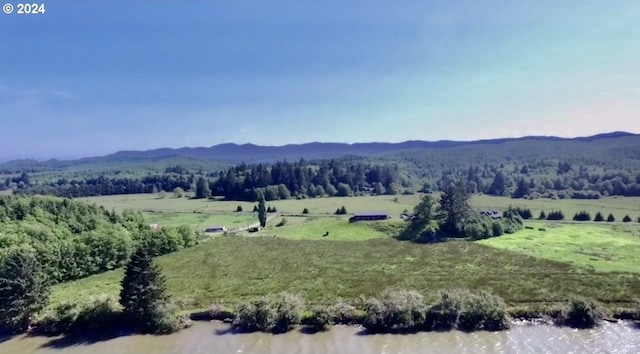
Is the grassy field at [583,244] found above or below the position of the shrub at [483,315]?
above

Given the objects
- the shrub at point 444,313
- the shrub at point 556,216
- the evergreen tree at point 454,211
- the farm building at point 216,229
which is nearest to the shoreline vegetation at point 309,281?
the shrub at point 444,313

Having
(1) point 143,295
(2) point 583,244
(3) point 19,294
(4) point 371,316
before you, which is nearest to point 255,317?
(1) point 143,295

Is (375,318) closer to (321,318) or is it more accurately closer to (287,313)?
(321,318)

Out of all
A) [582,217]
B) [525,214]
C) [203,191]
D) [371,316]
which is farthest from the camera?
[203,191]

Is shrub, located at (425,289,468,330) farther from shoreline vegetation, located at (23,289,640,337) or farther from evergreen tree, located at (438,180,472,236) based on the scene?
evergreen tree, located at (438,180,472,236)

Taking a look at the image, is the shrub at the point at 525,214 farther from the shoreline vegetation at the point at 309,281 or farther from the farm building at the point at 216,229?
the farm building at the point at 216,229
